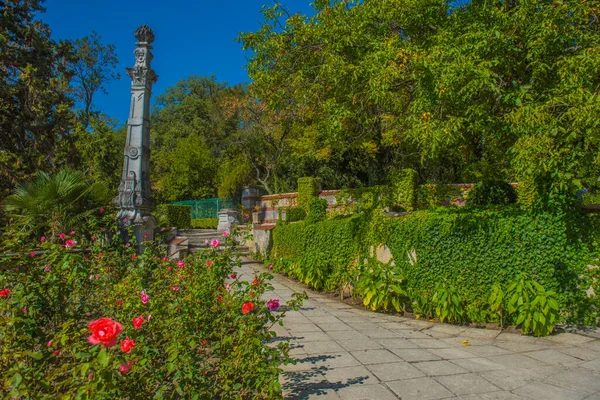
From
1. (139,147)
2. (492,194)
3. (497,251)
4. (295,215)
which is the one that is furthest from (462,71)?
(295,215)

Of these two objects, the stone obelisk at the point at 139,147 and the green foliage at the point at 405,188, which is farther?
the green foliage at the point at 405,188

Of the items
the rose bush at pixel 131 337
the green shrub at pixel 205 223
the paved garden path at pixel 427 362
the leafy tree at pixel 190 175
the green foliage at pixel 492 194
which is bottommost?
the paved garden path at pixel 427 362

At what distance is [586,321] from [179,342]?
551 cm

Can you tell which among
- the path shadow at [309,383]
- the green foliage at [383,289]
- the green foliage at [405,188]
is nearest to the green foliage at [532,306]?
the green foliage at [383,289]

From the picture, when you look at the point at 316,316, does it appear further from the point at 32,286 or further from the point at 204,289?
the point at 32,286

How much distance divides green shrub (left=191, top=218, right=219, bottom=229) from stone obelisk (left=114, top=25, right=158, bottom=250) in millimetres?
11700

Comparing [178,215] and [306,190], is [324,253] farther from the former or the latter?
[178,215]

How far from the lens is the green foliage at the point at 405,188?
43.0 feet

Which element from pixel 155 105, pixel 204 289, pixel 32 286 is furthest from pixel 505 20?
pixel 155 105

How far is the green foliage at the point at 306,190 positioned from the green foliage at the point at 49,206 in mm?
9707

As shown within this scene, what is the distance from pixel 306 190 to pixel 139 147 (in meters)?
7.55

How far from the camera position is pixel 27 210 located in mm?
7527

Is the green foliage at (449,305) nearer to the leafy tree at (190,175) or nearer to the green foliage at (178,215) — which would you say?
the green foliage at (178,215)

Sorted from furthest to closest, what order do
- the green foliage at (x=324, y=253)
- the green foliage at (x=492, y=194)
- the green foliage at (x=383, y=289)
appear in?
1. the green foliage at (x=492, y=194)
2. the green foliage at (x=324, y=253)
3. the green foliage at (x=383, y=289)
